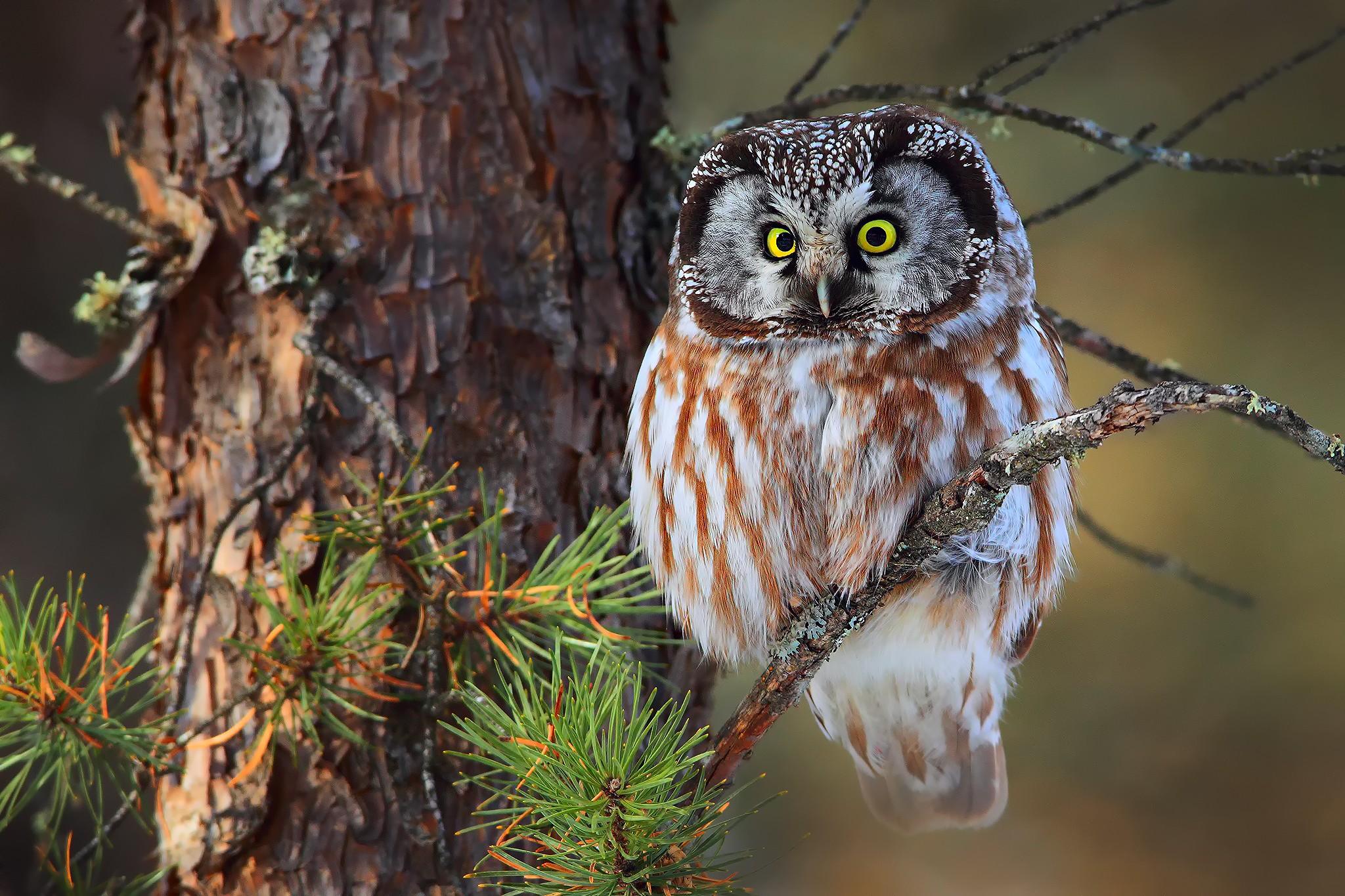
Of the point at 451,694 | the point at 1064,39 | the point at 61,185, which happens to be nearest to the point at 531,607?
the point at 451,694

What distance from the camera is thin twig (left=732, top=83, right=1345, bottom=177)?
1.76 meters

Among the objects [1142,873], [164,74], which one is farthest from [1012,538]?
[1142,873]

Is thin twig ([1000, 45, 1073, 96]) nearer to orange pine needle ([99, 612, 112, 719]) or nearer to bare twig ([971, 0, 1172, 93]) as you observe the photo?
bare twig ([971, 0, 1172, 93])

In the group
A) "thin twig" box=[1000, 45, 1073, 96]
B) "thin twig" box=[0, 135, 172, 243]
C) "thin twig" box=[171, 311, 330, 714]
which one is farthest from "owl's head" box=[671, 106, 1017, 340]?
"thin twig" box=[0, 135, 172, 243]

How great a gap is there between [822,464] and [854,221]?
1.38ft

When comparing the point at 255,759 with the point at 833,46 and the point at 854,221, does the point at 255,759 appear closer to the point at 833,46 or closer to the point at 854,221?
the point at 854,221

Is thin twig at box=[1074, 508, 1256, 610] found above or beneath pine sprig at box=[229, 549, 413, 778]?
above

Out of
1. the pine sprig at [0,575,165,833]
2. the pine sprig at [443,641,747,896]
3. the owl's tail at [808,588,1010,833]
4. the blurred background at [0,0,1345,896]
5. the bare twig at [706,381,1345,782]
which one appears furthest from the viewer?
the blurred background at [0,0,1345,896]

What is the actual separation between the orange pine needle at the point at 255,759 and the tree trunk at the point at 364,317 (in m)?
0.02

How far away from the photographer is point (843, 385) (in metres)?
1.78

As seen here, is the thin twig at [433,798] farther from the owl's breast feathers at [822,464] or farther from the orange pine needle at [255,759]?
the owl's breast feathers at [822,464]

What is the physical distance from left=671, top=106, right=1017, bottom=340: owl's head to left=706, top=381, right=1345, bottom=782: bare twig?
0.39 metres

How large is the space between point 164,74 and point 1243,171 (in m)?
2.09

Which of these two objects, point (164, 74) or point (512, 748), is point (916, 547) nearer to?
point (512, 748)
